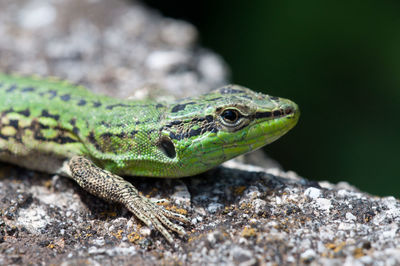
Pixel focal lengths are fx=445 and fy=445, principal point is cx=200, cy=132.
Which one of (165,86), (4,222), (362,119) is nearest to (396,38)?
(362,119)

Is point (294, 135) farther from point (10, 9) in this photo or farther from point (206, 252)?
point (10, 9)

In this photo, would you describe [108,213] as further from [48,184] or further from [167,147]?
[48,184]

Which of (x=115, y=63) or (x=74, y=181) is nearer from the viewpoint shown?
(x=74, y=181)

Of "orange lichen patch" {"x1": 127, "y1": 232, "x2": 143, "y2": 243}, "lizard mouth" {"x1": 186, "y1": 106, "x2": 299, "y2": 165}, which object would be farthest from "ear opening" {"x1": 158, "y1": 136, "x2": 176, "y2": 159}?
"orange lichen patch" {"x1": 127, "y1": 232, "x2": 143, "y2": 243}

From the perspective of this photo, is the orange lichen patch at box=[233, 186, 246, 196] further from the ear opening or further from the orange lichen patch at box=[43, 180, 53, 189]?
the orange lichen patch at box=[43, 180, 53, 189]

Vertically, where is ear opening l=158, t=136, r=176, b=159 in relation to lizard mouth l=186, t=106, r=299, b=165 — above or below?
below

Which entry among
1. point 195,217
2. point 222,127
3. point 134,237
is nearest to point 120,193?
point 134,237

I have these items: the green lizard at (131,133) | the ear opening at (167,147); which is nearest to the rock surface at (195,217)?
the green lizard at (131,133)
